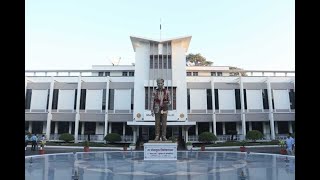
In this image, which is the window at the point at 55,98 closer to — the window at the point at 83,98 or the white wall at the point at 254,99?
the window at the point at 83,98

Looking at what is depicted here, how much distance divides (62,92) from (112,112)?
7.83m

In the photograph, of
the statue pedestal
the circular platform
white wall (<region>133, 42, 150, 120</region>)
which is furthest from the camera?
white wall (<region>133, 42, 150, 120</region>)

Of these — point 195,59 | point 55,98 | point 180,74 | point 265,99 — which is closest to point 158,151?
point 180,74

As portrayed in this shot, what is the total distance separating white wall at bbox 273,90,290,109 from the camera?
1602 inches

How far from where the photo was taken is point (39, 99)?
4097 centimetres

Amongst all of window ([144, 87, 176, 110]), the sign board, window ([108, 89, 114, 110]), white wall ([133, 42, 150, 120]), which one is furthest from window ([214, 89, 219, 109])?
the sign board

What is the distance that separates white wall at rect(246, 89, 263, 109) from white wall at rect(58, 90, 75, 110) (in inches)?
966

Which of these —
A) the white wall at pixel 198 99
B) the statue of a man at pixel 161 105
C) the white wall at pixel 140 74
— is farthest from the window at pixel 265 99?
the statue of a man at pixel 161 105

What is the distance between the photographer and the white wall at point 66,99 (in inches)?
1608

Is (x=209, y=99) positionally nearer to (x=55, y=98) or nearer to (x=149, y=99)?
(x=149, y=99)

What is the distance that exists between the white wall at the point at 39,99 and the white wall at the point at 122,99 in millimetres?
9827

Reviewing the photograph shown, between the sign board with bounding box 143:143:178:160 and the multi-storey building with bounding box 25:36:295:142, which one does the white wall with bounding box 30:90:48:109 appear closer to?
the multi-storey building with bounding box 25:36:295:142

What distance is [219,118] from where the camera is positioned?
39844 mm
